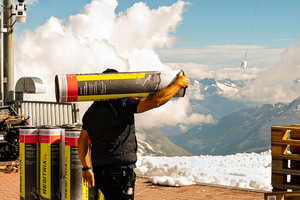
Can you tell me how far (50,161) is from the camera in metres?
7.00

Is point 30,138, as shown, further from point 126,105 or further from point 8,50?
point 8,50

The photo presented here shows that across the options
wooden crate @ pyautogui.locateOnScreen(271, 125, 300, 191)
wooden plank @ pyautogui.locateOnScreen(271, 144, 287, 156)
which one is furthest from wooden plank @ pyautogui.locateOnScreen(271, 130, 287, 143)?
wooden plank @ pyautogui.locateOnScreen(271, 144, 287, 156)

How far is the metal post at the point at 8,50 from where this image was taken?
2075 cm

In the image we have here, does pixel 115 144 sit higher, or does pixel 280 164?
pixel 115 144

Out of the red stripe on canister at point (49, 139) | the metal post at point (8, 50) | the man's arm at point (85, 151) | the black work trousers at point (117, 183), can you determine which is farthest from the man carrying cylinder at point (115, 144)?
the metal post at point (8, 50)

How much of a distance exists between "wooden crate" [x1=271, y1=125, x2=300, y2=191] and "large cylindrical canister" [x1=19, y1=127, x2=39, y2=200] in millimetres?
3918

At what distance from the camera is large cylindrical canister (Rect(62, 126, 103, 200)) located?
6.82 meters

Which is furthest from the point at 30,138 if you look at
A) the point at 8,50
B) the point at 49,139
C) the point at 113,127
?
the point at 8,50

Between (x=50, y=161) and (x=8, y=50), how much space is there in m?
15.1

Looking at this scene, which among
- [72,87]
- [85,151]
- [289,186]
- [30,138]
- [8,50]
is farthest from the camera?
[8,50]

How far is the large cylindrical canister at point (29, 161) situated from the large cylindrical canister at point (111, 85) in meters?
2.80

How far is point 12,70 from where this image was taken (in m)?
21.2

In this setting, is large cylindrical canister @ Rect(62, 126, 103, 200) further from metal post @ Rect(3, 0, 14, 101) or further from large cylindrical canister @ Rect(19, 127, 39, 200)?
metal post @ Rect(3, 0, 14, 101)

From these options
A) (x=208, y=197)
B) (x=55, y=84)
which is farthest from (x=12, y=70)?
(x=55, y=84)
